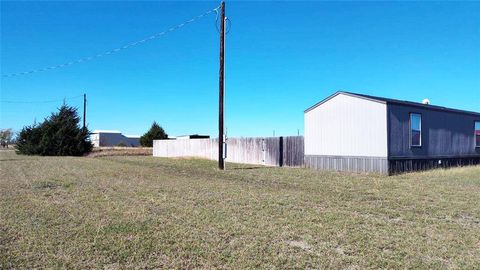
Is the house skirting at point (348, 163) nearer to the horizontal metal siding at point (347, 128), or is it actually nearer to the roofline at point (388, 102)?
the horizontal metal siding at point (347, 128)


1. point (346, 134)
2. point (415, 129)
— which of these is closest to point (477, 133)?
point (415, 129)

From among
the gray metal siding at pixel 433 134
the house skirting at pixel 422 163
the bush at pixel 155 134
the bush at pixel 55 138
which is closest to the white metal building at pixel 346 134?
the gray metal siding at pixel 433 134

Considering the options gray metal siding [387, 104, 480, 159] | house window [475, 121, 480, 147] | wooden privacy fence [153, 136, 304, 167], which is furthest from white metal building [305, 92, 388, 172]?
house window [475, 121, 480, 147]

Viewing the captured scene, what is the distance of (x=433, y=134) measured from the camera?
58.2 feet

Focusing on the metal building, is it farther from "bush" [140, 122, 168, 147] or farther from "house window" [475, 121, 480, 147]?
"bush" [140, 122, 168, 147]

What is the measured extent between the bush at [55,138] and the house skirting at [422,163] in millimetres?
30524

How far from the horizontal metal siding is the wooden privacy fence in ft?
4.22

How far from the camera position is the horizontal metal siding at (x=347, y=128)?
50.9 ft

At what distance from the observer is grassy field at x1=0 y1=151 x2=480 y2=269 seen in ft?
13.9

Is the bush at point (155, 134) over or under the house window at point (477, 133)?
over

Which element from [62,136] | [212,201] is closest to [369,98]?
[212,201]

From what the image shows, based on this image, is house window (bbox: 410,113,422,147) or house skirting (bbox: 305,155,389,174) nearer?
house skirting (bbox: 305,155,389,174)

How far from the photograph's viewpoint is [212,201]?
8.06 metres

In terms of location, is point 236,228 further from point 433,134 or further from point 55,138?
point 55,138
